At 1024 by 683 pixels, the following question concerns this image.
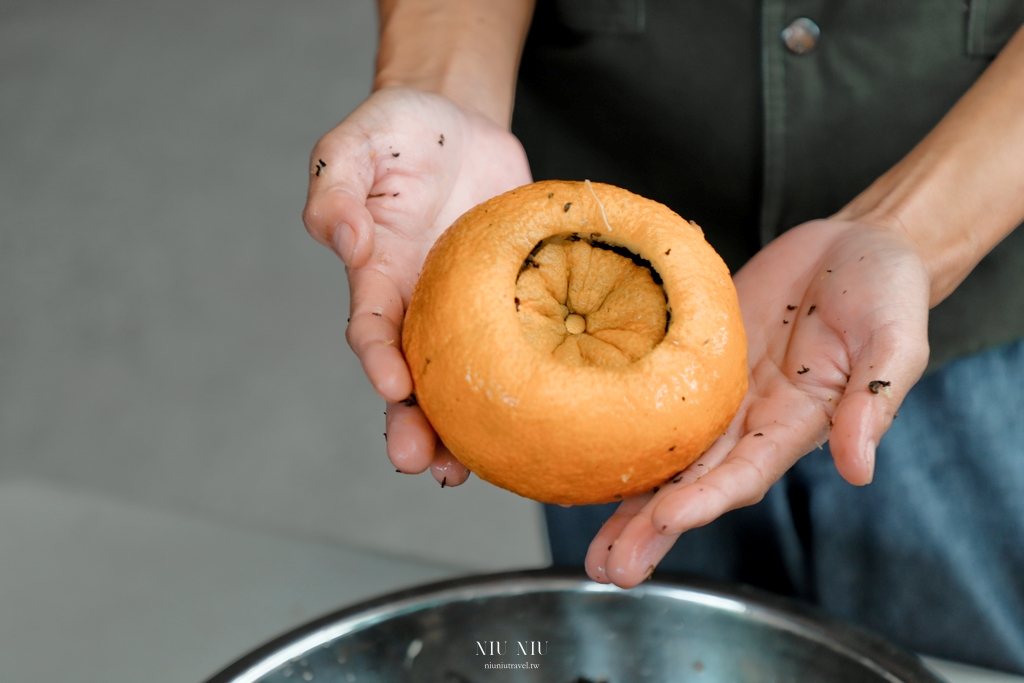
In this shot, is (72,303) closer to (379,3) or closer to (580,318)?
(379,3)

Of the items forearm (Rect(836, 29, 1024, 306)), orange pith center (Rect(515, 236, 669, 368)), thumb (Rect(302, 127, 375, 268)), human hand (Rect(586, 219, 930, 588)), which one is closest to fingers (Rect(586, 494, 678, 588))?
human hand (Rect(586, 219, 930, 588))

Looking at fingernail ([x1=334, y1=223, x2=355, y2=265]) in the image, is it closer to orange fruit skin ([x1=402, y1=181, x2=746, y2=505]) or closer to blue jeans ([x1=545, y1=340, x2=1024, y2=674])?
orange fruit skin ([x1=402, y1=181, x2=746, y2=505])

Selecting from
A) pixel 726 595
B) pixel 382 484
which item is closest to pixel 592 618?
pixel 726 595

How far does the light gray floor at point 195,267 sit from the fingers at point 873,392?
168 cm

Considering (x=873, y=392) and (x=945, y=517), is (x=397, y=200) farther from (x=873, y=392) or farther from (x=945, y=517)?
(x=945, y=517)

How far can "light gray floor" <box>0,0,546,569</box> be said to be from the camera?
2445 millimetres

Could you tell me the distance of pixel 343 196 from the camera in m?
0.81

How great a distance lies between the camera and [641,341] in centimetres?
73

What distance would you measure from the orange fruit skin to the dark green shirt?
A: 0.38 meters

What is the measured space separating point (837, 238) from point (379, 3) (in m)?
0.73

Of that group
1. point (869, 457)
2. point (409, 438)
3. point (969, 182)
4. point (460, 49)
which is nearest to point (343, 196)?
point (409, 438)

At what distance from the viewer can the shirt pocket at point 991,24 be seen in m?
0.97

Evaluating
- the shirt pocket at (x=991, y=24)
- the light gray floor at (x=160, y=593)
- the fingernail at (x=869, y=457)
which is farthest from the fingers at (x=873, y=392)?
the light gray floor at (x=160, y=593)

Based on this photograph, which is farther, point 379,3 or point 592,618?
point 379,3
